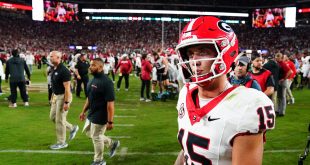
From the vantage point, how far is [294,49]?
177ft

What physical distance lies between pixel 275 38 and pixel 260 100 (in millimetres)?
59820

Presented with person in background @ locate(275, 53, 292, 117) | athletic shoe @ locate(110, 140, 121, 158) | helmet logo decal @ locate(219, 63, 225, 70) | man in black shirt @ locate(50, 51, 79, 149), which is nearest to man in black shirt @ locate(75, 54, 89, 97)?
man in black shirt @ locate(50, 51, 79, 149)

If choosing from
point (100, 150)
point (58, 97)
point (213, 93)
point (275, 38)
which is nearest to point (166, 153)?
point (100, 150)

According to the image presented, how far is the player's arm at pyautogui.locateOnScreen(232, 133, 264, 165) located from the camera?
1844 mm

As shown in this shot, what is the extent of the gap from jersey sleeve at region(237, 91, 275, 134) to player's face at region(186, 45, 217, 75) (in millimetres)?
315

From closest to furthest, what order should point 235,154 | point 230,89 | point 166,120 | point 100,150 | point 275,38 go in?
point 235,154 → point 230,89 → point 100,150 → point 166,120 → point 275,38

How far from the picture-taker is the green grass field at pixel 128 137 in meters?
6.85

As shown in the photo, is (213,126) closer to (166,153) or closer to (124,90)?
(166,153)


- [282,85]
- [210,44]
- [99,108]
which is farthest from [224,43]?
[282,85]

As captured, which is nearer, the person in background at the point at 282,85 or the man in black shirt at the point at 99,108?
the man in black shirt at the point at 99,108

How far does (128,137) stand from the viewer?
8578 millimetres

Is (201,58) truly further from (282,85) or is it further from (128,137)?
(282,85)

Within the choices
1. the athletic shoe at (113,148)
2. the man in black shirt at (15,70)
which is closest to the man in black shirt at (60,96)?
the athletic shoe at (113,148)

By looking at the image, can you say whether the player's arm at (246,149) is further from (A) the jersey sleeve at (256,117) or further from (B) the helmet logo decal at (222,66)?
(B) the helmet logo decal at (222,66)
